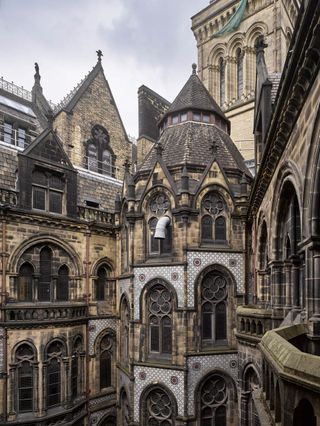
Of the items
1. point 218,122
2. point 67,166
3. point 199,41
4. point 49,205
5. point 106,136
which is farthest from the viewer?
point 199,41

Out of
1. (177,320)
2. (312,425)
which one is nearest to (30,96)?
(177,320)

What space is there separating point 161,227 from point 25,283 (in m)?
6.46

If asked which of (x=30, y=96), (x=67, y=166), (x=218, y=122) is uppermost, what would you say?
(x=30, y=96)

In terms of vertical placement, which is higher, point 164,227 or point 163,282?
point 164,227

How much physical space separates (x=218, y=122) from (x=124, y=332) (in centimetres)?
1204

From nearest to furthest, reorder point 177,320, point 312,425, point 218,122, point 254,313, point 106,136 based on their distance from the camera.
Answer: point 312,425
point 254,313
point 177,320
point 218,122
point 106,136

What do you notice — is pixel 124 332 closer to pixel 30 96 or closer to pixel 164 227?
pixel 164 227

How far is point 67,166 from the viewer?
18.4 meters

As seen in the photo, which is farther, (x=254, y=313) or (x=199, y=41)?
(x=199, y=41)

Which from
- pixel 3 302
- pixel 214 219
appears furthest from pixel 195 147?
pixel 3 302

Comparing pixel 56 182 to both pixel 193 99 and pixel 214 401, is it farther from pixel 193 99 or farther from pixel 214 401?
pixel 214 401

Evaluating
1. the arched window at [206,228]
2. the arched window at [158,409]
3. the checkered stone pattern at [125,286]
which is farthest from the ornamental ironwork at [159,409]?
the arched window at [206,228]

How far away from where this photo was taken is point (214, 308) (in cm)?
1559

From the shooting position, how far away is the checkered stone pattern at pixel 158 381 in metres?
14.6
